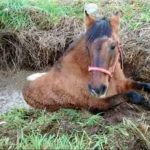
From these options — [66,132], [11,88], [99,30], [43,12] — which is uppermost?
[99,30]

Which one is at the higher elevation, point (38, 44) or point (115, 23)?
point (115, 23)

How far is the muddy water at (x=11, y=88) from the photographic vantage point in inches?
243

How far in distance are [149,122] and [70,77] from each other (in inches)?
33.8

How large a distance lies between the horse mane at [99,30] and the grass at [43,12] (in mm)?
1861

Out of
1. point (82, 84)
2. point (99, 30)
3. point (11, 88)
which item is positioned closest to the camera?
point (99, 30)

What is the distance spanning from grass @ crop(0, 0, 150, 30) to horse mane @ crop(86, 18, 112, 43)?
1.86 meters

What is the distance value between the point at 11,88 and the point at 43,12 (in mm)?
1062

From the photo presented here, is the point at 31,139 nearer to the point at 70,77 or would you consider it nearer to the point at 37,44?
the point at 70,77

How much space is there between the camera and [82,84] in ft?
15.3

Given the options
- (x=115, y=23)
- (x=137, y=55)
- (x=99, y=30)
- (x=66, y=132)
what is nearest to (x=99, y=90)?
(x=66, y=132)

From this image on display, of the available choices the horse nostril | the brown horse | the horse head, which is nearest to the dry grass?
the brown horse

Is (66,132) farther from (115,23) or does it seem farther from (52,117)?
(115,23)

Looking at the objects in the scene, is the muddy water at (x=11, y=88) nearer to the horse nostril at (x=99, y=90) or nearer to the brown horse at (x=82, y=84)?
the brown horse at (x=82, y=84)

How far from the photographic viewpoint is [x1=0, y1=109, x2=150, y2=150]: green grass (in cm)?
388
